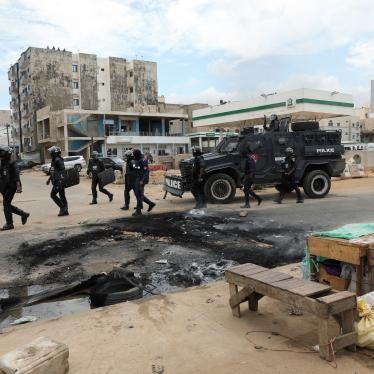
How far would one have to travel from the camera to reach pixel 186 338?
3.88 metres

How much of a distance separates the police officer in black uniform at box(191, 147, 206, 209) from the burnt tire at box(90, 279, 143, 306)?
7.06 m

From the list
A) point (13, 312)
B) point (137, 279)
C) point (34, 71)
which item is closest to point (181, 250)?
point (137, 279)

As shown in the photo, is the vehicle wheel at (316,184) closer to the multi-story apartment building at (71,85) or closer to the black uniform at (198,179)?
the black uniform at (198,179)

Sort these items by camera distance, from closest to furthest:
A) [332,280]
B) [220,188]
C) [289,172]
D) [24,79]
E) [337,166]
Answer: [332,280], [289,172], [220,188], [337,166], [24,79]

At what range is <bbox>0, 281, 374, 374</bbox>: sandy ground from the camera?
11.0 ft

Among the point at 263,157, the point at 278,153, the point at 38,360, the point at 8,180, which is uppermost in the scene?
the point at 278,153

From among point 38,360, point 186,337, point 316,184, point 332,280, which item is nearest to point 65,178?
point 316,184

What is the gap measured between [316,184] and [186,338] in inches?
445

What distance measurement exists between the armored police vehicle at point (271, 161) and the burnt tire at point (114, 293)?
25.8 feet

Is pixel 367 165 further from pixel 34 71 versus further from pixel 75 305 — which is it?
pixel 34 71

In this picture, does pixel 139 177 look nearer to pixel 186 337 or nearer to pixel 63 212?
pixel 63 212

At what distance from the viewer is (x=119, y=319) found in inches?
173

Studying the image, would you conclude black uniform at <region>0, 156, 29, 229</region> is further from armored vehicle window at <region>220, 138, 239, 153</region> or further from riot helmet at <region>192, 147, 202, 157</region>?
armored vehicle window at <region>220, 138, 239, 153</region>

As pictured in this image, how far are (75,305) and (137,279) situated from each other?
0.94 metres
